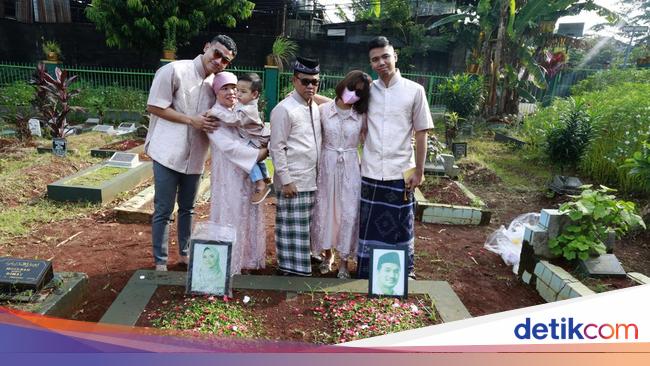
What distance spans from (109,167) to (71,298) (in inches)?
134

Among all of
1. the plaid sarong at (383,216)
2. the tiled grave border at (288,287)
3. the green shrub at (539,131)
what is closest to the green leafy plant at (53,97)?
the tiled grave border at (288,287)

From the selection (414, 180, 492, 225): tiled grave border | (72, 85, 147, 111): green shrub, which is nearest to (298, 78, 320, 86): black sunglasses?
(414, 180, 492, 225): tiled grave border

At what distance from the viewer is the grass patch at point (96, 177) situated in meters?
4.86

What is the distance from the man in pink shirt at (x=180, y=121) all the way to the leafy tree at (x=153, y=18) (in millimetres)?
10167

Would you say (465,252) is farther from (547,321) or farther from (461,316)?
(547,321)

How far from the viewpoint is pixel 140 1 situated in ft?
37.1

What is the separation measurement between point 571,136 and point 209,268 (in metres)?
5.53

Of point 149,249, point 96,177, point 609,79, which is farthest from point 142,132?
point 609,79

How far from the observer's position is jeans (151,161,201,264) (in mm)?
2885

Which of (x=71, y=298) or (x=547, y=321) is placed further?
(x=71, y=298)

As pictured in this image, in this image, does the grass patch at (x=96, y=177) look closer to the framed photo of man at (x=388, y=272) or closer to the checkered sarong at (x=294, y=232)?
the checkered sarong at (x=294, y=232)

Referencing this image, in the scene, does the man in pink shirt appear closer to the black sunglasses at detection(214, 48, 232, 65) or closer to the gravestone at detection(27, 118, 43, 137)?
the black sunglasses at detection(214, 48, 232, 65)

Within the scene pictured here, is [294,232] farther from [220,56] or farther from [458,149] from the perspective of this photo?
[458,149]

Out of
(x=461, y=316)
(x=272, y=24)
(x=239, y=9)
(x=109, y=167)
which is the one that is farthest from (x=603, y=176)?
(x=272, y=24)
